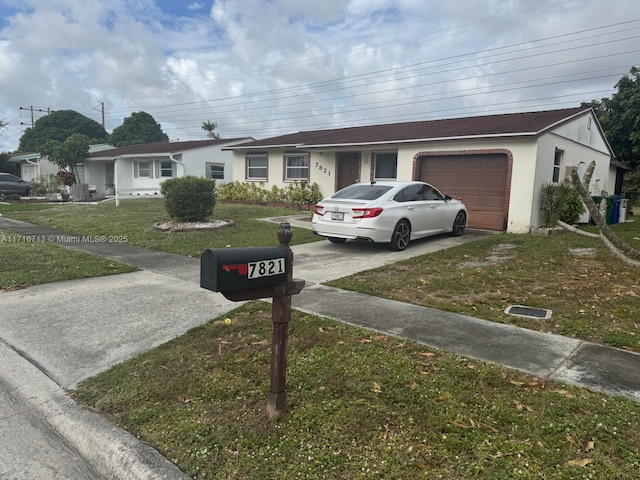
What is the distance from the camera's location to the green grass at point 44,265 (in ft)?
23.2

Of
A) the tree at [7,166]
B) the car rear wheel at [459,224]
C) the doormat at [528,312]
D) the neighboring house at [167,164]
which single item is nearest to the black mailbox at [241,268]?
the doormat at [528,312]

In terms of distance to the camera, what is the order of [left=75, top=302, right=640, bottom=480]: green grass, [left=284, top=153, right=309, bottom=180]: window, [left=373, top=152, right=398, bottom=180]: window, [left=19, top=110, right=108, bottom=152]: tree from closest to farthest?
[left=75, top=302, right=640, bottom=480]: green grass < [left=373, top=152, right=398, bottom=180]: window < [left=284, top=153, right=309, bottom=180]: window < [left=19, top=110, right=108, bottom=152]: tree

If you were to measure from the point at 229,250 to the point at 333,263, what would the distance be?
229 inches

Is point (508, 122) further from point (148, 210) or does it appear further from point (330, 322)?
point (148, 210)

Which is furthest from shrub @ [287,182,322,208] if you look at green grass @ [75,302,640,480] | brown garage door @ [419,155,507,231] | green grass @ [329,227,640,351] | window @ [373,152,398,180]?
green grass @ [75,302,640,480]

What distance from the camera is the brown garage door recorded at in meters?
12.9

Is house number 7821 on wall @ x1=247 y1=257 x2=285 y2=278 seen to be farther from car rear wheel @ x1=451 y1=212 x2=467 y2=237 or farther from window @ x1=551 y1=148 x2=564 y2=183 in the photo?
window @ x1=551 y1=148 x2=564 y2=183

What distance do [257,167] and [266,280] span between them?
19042 millimetres

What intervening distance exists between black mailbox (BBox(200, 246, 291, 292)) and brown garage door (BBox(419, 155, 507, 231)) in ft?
37.1

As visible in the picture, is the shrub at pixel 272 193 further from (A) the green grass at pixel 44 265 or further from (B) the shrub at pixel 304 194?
(A) the green grass at pixel 44 265

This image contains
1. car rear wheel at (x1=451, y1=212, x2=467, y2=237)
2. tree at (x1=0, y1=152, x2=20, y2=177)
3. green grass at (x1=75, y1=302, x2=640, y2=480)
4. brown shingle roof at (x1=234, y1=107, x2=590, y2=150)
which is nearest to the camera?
green grass at (x1=75, y1=302, x2=640, y2=480)

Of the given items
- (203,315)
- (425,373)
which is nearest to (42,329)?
(203,315)

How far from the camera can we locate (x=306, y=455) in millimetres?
2701

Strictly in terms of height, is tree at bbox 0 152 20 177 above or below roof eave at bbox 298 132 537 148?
below
